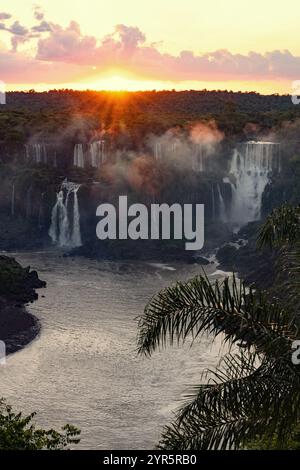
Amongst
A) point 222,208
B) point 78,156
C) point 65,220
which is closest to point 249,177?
point 222,208

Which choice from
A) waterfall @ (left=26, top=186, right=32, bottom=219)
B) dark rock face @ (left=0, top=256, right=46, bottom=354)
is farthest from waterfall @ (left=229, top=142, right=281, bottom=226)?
dark rock face @ (left=0, top=256, right=46, bottom=354)

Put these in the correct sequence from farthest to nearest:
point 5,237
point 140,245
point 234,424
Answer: point 5,237 < point 140,245 < point 234,424

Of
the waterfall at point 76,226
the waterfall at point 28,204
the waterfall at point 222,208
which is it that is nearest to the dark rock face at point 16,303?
the waterfall at point 76,226

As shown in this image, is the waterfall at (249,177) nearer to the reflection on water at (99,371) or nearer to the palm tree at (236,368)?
the reflection on water at (99,371)

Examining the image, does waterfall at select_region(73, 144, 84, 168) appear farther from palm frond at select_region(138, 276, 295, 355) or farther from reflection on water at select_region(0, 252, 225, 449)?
palm frond at select_region(138, 276, 295, 355)

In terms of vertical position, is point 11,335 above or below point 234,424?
below

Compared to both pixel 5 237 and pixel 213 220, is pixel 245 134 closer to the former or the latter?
pixel 213 220
